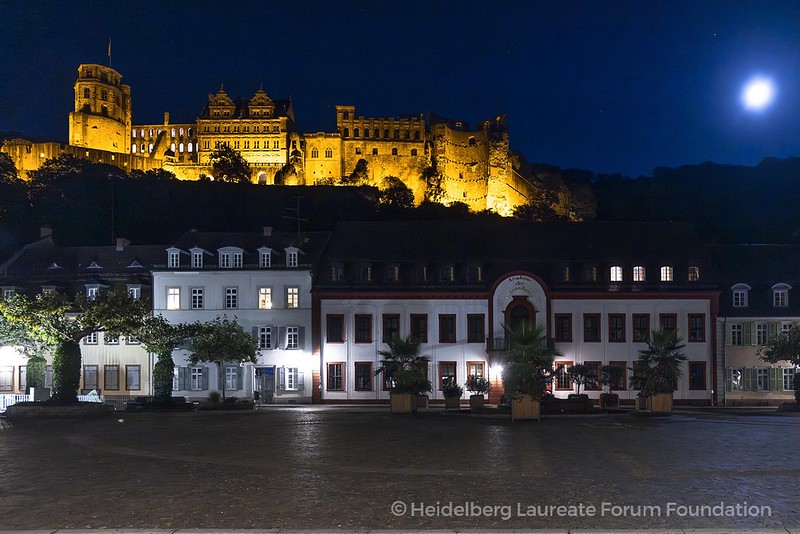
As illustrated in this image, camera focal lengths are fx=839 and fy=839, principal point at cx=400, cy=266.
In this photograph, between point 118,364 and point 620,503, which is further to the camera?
point 118,364

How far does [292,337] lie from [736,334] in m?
27.7

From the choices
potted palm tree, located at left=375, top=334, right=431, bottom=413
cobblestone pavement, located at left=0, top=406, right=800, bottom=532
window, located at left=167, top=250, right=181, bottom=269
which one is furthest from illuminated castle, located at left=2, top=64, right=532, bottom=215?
cobblestone pavement, located at left=0, top=406, right=800, bottom=532

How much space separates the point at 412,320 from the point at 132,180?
8513 centimetres

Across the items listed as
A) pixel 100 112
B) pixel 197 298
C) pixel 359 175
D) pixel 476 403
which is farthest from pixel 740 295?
pixel 100 112

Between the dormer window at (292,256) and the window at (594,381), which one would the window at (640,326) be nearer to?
the window at (594,381)

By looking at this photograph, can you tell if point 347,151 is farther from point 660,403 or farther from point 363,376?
point 660,403

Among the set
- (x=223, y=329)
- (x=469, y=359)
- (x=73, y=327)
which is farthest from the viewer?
(x=469, y=359)

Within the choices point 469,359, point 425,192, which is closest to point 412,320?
point 469,359

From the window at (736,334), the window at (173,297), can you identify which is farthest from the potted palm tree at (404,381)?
the window at (736,334)

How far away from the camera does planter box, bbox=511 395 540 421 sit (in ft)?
104

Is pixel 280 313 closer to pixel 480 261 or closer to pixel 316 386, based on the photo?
pixel 316 386

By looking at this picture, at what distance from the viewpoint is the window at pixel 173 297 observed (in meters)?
54.1

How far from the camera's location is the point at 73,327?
1458 inches

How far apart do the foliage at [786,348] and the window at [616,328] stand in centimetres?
836
